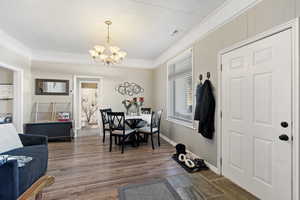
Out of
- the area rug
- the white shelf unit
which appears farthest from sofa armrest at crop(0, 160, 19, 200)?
the white shelf unit

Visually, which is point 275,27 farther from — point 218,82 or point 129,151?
point 129,151

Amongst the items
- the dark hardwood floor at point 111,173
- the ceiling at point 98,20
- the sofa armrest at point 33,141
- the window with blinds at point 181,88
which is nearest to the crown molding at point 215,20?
the ceiling at point 98,20

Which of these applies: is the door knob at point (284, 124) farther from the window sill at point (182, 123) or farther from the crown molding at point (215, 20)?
the window sill at point (182, 123)

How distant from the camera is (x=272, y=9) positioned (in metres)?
1.69

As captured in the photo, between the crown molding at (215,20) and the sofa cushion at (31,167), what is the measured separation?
130 inches

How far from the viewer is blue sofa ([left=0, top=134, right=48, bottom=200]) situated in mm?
1282

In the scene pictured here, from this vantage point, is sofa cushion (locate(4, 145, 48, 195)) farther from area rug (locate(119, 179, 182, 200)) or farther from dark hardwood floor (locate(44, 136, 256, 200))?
area rug (locate(119, 179, 182, 200))

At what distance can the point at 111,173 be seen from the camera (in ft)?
8.16

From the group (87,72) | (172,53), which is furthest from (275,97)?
(87,72)

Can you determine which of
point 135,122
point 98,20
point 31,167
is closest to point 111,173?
point 31,167

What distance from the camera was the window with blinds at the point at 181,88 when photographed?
11.5 ft

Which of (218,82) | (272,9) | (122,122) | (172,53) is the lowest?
(122,122)

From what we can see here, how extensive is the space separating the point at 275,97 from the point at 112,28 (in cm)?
301

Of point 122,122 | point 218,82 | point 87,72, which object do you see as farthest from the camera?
point 87,72
